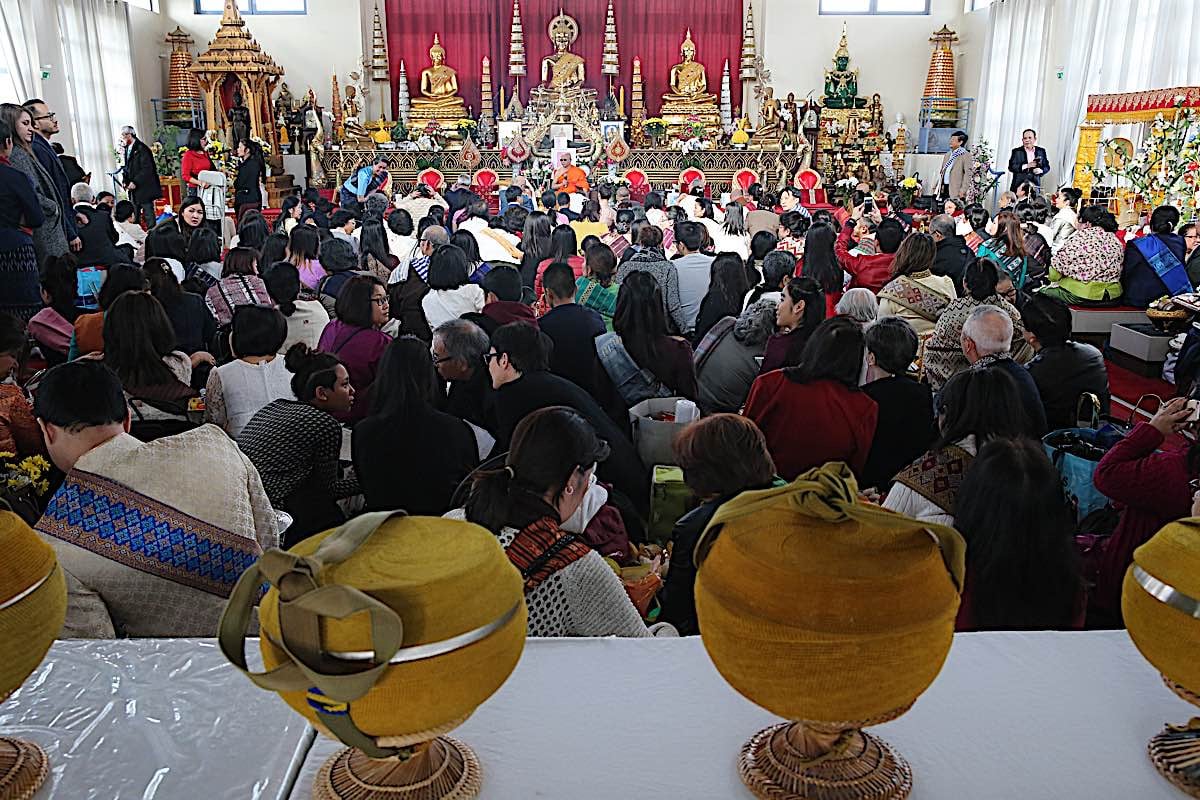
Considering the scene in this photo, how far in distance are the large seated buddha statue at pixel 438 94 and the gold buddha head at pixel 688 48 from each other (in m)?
3.42

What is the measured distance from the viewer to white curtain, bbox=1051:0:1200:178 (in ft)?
29.3

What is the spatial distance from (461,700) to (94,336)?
322 cm

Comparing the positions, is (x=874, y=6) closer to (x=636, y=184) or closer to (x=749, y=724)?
(x=636, y=184)

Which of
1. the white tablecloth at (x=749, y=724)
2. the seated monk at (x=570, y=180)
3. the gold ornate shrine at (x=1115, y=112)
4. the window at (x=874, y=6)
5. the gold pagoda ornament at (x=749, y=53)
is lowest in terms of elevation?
the white tablecloth at (x=749, y=724)

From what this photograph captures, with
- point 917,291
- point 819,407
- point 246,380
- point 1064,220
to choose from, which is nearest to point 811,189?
point 1064,220

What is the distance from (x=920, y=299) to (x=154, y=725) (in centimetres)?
396

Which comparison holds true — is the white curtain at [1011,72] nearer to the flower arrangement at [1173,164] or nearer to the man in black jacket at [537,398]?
the flower arrangement at [1173,164]

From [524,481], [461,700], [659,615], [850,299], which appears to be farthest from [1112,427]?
[461,700]

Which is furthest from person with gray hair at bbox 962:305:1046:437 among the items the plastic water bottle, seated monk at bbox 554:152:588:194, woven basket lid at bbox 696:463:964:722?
seated monk at bbox 554:152:588:194

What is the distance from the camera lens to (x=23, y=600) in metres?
0.85

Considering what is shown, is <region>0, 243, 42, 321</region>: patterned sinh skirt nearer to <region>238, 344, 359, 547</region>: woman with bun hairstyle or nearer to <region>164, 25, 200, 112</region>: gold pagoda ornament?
<region>238, 344, 359, 547</region>: woman with bun hairstyle

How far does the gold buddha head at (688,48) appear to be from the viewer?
14984 millimetres

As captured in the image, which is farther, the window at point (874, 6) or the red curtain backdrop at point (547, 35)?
the red curtain backdrop at point (547, 35)

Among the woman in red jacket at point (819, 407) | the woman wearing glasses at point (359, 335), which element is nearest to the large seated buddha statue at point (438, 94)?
the woman wearing glasses at point (359, 335)
